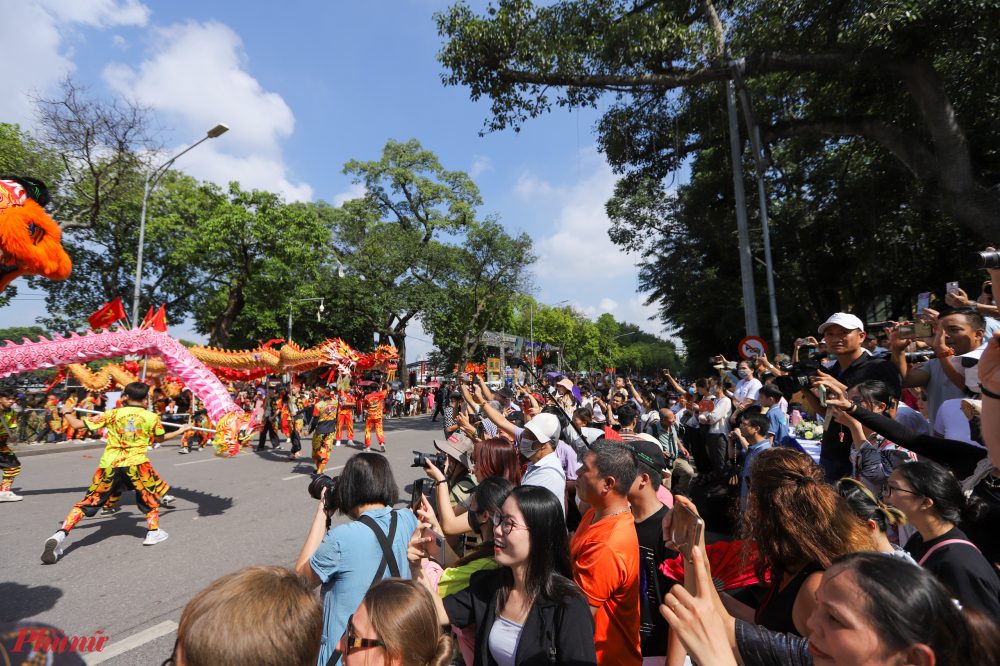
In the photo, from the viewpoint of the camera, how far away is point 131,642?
337 cm

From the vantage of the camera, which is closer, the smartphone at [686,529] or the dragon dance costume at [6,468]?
the smartphone at [686,529]

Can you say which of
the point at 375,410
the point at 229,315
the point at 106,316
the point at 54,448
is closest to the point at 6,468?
the point at 106,316

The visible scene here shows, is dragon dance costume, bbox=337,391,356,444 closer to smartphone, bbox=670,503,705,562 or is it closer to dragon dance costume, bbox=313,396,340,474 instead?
dragon dance costume, bbox=313,396,340,474

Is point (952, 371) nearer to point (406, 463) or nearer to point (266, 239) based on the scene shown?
point (406, 463)

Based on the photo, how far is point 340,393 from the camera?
10.7 meters

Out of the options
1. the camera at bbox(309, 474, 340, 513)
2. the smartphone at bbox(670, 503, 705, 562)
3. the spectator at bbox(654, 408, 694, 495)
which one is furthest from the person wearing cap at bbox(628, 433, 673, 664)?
the spectator at bbox(654, 408, 694, 495)

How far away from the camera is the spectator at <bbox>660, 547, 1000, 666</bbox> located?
42.1 inches

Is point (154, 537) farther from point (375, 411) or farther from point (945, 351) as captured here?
point (945, 351)

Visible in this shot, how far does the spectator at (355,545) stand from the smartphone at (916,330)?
3.63 metres

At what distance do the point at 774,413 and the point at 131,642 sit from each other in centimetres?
613

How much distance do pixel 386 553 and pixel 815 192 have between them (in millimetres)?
18990

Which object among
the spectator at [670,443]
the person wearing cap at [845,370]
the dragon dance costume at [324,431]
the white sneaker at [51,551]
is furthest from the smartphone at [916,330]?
the dragon dance costume at [324,431]

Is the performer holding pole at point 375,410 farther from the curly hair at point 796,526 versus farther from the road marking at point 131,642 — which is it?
the curly hair at point 796,526

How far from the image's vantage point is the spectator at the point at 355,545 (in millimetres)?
2180
